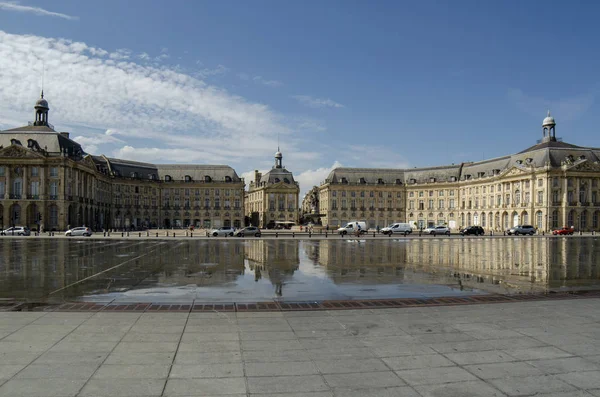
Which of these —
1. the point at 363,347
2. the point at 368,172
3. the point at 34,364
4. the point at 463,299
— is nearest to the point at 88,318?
the point at 34,364

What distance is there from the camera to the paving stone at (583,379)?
244 inches

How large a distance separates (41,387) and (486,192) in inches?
4385

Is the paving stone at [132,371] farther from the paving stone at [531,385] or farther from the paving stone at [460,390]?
the paving stone at [531,385]

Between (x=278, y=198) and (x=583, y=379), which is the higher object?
(x=278, y=198)

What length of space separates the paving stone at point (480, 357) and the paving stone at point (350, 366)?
1277 millimetres

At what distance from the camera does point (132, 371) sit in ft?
21.8

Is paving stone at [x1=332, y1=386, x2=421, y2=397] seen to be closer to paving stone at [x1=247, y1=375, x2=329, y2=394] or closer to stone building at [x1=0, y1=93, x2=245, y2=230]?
paving stone at [x1=247, y1=375, x2=329, y2=394]

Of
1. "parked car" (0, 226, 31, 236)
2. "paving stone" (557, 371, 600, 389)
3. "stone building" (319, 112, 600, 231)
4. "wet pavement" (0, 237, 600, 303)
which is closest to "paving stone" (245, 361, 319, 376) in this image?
"paving stone" (557, 371, 600, 389)

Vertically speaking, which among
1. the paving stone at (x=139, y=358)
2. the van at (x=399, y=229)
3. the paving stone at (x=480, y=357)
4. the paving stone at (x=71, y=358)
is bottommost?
the van at (x=399, y=229)

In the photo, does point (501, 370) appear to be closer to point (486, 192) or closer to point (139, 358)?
point (139, 358)

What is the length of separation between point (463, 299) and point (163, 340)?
831cm

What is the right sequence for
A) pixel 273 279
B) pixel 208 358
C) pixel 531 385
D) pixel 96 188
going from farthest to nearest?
pixel 96 188, pixel 273 279, pixel 208 358, pixel 531 385

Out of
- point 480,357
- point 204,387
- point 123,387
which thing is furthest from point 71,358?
point 480,357

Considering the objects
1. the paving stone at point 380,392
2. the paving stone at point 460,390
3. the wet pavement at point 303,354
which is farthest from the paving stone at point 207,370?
the paving stone at point 460,390
